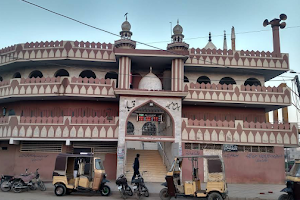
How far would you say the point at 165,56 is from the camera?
18281 millimetres

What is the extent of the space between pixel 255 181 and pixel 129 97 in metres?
9.30

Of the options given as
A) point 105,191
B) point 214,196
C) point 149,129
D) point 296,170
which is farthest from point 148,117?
point 296,170

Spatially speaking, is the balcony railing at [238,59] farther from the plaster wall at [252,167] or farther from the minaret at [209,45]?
the minaret at [209,45]

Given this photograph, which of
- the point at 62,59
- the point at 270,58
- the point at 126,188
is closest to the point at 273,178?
the point at 270,58

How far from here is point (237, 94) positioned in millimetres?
19438

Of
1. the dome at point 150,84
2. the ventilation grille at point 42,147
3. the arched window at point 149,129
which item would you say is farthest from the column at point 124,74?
the ventilation grille at point 42,147

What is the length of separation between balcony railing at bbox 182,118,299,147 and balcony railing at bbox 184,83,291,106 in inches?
84.5

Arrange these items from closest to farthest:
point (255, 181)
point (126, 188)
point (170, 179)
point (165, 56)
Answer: point (170, 179) → point (126, 188) → point (255, 181) → point (165, 56)

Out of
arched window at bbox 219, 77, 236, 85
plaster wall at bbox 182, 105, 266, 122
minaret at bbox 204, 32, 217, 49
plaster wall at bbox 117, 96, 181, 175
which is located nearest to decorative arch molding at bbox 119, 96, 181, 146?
plaster wall at bbox 117, 96, 181, 175

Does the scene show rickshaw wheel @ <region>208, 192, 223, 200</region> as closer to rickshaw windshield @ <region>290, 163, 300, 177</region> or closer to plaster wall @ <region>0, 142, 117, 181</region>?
rickshaw windshield @ <region>290, 163, 300, 177</region>

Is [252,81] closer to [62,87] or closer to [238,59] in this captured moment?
[238,59]

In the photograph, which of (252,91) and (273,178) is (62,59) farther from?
(273,178)

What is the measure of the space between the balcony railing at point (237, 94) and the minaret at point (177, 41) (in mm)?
2891

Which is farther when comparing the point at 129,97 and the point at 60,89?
the point at 60,89
